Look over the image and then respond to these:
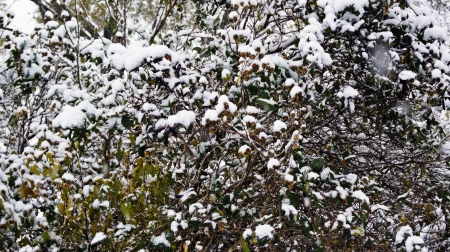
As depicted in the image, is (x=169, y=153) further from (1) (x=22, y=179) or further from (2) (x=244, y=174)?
(1) (x=22, y=179)

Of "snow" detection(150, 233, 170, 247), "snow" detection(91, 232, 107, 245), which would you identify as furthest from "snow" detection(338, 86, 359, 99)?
"snow" detection(91, 232, 107, 245)

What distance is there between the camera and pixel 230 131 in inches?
96.4

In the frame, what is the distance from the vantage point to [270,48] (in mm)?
3229

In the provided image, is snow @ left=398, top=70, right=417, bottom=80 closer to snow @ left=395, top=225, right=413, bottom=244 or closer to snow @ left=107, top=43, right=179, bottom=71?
snow @ left=395, top=225, right=413, bottom=244

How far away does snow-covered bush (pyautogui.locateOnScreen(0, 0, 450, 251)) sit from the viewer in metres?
2.48

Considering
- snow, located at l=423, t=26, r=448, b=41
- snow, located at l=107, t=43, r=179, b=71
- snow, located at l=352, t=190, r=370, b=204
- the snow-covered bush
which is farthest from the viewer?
snow, located at l=423, t=26, r=448, b=41

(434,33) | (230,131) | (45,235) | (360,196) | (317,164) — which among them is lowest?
(45,235)

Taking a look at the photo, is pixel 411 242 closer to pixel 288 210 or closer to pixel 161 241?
pixel 288 210

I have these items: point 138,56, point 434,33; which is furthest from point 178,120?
point 434,33

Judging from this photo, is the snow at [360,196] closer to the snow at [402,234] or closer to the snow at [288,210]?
the snow at [402,234]

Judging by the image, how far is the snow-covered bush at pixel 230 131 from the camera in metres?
2.48

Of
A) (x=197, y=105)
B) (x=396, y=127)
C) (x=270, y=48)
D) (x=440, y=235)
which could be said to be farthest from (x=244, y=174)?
(x=440, y=235)

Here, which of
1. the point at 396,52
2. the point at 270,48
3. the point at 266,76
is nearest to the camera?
the point at 266,76

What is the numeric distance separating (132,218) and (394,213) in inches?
87.4
